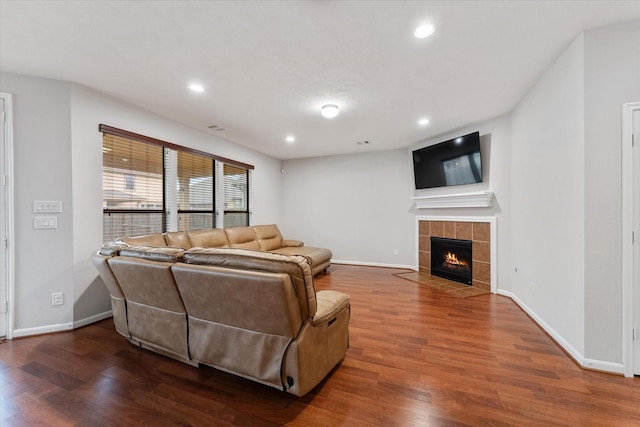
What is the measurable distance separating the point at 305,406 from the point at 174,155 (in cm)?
377

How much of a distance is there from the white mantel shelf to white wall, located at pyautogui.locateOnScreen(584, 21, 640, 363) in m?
1.91

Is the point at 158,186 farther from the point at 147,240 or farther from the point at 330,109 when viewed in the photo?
the point at 330,109

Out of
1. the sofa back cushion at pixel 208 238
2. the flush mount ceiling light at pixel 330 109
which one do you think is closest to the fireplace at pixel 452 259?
the flush mount ceiling light at pixel 330 109

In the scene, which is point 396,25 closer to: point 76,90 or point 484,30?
point 484,30

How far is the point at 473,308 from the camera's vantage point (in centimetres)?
323

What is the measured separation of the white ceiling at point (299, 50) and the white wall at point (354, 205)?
225 cm

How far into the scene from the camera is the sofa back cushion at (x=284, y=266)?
1.55m

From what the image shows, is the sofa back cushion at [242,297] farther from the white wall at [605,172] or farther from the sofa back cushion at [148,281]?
the white wall at [605,172]

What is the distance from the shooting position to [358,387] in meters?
1.79

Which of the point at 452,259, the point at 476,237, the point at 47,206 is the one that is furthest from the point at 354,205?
the point at 47,206

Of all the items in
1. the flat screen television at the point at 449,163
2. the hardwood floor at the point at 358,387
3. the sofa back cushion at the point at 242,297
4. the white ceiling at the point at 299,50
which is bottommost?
the hardwood floor at the point at 358,387

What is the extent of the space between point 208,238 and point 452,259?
13.9ft

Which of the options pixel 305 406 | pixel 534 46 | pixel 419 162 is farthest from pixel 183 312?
pixel 419 162

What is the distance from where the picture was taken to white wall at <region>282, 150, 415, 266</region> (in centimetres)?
552
